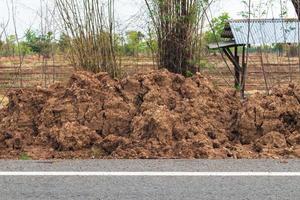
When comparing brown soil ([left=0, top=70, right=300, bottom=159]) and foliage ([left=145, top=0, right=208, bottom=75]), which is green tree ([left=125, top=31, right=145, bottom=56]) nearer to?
foliage ([left=145, top=0, right=208, bottom=75])

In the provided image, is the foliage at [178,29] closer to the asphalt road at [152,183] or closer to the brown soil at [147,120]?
the brown soil at [147,120]

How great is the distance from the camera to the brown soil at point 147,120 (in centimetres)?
577

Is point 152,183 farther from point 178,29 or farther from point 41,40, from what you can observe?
point 41,40

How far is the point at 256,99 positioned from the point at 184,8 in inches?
78.1

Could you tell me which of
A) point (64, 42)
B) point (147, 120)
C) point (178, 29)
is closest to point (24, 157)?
point (147, 120)

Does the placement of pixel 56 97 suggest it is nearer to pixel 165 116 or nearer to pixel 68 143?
pixel 68 143

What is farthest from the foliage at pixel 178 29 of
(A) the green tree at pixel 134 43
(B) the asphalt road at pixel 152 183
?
(B) the asphalt road at pixel 152 183

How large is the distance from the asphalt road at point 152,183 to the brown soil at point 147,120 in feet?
1.43

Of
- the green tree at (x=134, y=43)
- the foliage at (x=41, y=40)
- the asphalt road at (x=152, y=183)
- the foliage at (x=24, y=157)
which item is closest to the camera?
the asphalt road at (x=152, y=183)

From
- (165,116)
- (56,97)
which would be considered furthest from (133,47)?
(165,116)

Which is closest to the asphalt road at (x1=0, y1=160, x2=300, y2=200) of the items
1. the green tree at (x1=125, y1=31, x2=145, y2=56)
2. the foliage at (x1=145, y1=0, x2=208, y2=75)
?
the foliage at (x1=145, y1=0, x2=208, y2=75)

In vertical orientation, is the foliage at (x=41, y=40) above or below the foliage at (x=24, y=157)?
above

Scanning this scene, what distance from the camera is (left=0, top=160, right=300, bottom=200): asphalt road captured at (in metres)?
4.13

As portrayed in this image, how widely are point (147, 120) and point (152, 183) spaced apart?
1.58 meters
